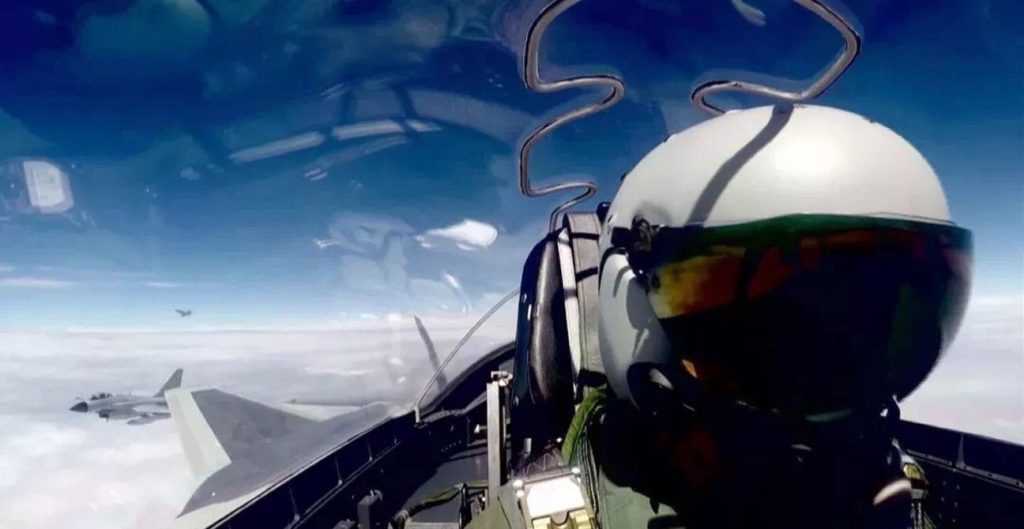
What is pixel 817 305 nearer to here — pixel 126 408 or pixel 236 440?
pixel 236 440

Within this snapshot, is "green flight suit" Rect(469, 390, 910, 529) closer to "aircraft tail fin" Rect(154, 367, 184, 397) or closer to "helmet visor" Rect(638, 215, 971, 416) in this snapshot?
"helmet visor" Rect(638, 215, 971, 416)

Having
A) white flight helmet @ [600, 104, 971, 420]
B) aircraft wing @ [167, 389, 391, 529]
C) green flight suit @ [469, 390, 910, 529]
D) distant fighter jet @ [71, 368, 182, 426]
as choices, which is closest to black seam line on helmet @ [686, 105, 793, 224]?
white flight helmet @ [600, 104, 971, 420]

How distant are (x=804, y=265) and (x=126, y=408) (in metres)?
36.4

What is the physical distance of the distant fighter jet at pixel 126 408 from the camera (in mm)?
27891

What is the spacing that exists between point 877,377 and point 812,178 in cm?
44

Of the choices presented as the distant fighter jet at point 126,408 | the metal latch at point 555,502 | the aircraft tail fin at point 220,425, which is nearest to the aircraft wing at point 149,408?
the distant fighter jet at point 126,408

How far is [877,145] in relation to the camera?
1059 millimetres

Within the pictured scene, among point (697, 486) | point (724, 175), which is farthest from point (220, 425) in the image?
point (724, 175)

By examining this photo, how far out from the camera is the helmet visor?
38.5 inches

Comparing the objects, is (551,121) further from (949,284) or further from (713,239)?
(949,284)

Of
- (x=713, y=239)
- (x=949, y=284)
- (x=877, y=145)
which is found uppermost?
(x=877, y=145)

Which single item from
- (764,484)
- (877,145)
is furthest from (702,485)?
(877,145)

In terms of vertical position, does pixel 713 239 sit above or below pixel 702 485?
above

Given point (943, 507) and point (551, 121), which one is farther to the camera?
point (943, 507)
